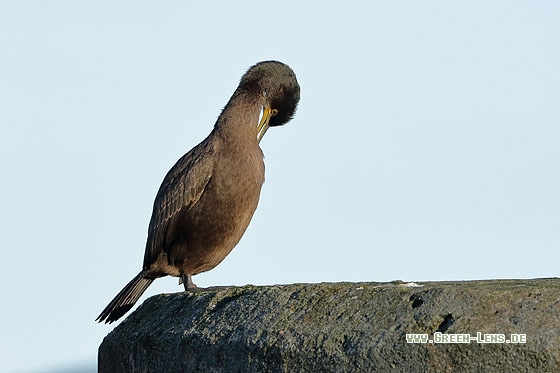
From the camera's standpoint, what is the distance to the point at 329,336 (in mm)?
4637

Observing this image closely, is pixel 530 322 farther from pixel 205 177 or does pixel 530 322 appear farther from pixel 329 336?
pixel 205 177

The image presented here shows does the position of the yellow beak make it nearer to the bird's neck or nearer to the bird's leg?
the bird's neck

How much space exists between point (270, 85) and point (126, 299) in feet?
7.73

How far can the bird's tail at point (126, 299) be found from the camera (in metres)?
8.42

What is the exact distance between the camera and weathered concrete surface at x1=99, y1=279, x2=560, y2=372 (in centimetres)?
430

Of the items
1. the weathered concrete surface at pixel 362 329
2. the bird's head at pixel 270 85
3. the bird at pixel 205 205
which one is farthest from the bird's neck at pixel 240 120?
the weathered concrete surface at pixel 362 329

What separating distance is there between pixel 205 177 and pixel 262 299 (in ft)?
11.4

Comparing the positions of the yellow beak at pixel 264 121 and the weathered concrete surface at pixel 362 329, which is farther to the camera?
the yellow beak at pixel 264 121

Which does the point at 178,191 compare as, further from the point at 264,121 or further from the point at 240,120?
the point at 264,121

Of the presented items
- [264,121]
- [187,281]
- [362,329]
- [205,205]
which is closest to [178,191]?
[205,205]

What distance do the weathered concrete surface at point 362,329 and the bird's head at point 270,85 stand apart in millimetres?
3952

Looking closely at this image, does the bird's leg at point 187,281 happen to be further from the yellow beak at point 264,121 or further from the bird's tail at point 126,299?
the yellow beak at point 264,121

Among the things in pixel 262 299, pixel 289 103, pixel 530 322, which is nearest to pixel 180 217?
pixel 289 103

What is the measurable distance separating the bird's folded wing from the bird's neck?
0.22 meters
